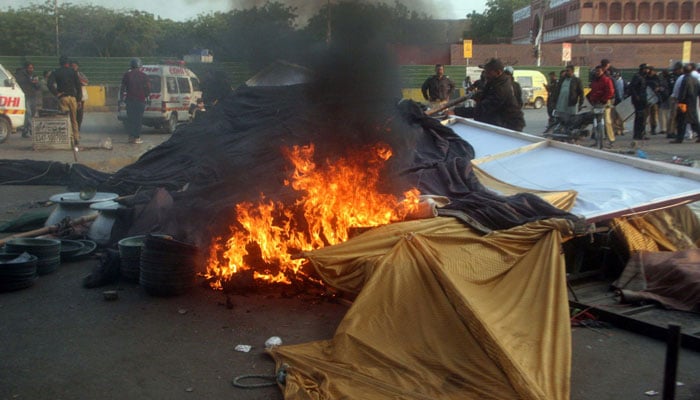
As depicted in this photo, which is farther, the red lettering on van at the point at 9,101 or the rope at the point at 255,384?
the red lettering on van at the point at 9,101

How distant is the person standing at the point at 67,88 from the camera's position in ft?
46.6

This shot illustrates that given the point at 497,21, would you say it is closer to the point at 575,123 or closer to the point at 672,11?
the point at 672,11

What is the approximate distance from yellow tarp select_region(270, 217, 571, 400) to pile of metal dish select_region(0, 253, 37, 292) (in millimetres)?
2464

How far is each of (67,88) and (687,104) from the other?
563 inches

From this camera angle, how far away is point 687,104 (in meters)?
14.9

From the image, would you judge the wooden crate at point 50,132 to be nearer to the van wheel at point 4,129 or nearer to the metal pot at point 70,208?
the van wheel at point 4,129

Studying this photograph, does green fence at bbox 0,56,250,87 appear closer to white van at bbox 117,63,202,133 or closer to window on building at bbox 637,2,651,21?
white van at bbox 117,63,202,133

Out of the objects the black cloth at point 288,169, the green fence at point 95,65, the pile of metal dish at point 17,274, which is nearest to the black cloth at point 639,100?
the black cloth at point 288,169

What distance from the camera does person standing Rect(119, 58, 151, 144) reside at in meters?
15.3

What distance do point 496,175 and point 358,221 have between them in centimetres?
226

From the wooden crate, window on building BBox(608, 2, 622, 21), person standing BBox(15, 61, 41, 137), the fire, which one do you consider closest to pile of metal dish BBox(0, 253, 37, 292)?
the fire

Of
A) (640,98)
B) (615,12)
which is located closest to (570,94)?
(640,98)

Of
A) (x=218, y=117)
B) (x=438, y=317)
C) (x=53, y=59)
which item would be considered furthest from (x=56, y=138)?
(x=53, y=59)

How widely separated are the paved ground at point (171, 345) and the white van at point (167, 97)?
13.4m
